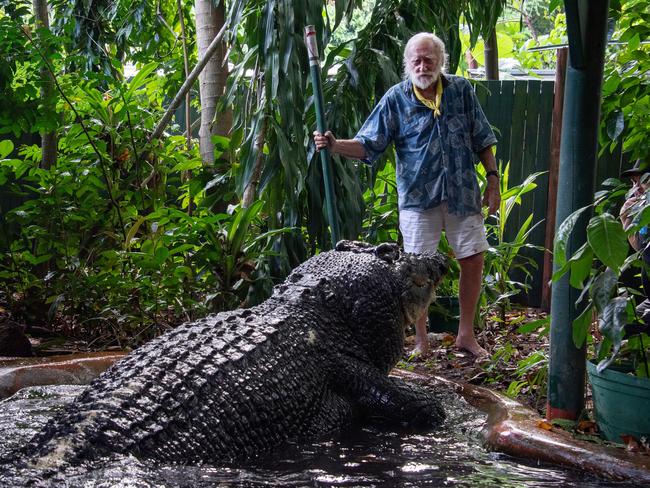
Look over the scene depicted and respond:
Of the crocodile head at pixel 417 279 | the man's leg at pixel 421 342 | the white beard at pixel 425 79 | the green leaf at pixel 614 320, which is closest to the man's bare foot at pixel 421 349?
the man's leg at pixel 421 342

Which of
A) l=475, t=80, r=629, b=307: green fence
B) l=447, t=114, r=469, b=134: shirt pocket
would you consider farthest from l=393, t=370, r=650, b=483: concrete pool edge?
l=475, t=80, r=629, b=307: green fence

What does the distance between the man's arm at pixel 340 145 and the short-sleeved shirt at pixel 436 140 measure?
5 centimetres

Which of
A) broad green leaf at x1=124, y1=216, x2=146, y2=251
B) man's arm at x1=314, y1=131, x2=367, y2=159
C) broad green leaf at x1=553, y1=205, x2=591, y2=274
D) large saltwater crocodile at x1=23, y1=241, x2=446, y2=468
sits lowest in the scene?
large saltwater crocodile at x1=23, y1=241, x2=446, y2=468

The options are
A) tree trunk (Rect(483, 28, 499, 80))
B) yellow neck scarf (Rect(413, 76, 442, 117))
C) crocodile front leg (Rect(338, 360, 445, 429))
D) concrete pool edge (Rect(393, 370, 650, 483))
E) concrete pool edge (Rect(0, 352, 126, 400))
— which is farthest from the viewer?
tree trunk (Rect(483, 28, 499, 80))

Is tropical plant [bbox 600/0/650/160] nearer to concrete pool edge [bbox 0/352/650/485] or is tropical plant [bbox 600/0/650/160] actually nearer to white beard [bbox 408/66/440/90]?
white beard [bbox 408/66/440/90]

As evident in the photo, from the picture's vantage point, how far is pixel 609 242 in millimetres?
2568

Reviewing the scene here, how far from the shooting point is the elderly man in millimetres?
4949

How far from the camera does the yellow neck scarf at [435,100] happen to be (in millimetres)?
4934

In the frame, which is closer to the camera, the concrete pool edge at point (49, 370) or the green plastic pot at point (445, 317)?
the concrete pool edge at point (49, 370)

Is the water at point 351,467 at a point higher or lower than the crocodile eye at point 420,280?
lower

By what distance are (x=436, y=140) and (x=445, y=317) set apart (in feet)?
5.58

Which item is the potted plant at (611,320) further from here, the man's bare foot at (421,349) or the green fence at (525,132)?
the green fence at (525,132)

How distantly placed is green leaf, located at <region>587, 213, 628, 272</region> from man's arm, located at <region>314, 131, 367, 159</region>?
8.06ft

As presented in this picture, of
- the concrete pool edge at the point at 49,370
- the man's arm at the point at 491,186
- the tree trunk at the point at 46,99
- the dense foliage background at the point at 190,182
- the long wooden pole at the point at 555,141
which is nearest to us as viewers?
the concrete pool edge at the point at 49,370
